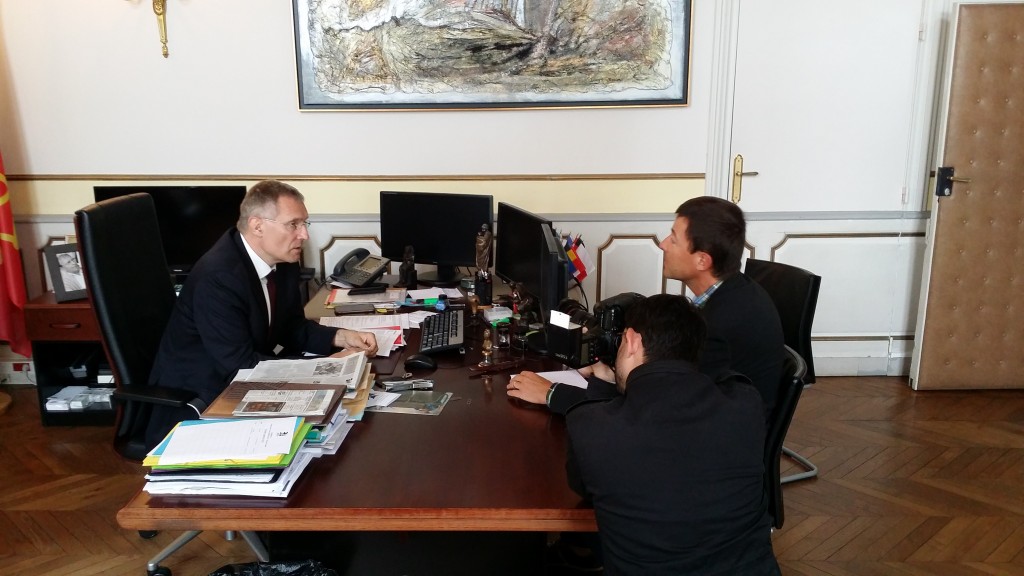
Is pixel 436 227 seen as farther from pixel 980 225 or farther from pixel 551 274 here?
pixel 980 225

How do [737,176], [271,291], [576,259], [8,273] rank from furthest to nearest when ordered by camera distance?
[737,176] < [8,273] < [576,259] < [271,291]

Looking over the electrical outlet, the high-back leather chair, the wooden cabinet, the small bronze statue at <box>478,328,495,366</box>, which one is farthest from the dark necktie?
the electrical outlet

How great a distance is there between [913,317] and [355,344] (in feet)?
10.5

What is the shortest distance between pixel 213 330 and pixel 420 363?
60cm

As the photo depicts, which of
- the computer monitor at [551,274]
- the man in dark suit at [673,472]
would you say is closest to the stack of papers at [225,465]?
the man in dark suit at [673,472]

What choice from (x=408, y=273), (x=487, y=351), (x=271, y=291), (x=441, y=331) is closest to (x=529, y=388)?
(x=487, y=351)

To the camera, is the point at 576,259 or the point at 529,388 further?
the point at 576,259

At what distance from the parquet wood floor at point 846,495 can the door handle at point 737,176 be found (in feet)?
3.64

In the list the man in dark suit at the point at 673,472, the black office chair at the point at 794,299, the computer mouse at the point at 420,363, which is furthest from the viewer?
the black office chair at the point at 794,299

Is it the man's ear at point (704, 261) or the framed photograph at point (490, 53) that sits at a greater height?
the framed photograph at point (490, 53)

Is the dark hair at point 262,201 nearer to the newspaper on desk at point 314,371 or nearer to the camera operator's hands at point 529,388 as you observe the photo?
the newspaper on desk at point 314,371

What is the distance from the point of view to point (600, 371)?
209 centimetres

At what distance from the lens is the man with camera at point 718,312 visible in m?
1.90

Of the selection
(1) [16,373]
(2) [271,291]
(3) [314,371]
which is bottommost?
(1) [16,373]
